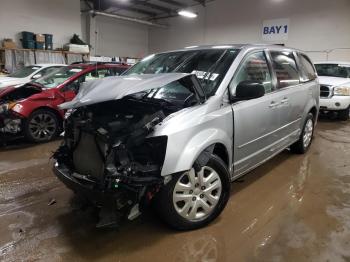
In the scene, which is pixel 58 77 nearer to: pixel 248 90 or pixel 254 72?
pixel 254 72

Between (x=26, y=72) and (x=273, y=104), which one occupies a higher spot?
(x=26, y=72)

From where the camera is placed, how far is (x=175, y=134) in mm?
2109

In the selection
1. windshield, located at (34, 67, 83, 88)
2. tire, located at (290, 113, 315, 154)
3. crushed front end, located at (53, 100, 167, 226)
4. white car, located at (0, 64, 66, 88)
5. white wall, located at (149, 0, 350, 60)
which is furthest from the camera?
white wall, located at (149, 0, 350, 60)

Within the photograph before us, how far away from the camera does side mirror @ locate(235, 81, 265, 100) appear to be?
2545 millimetres

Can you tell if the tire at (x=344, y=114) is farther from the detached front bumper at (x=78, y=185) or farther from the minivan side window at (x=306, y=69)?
the detached front bumper at (x=78, y=185)

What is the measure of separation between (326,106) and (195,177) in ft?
20.2

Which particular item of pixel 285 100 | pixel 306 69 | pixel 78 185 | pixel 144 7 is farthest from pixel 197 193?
pixel 144 7

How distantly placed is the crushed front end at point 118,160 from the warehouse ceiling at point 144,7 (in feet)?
41.3

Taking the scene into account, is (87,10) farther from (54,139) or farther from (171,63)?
(171,63)

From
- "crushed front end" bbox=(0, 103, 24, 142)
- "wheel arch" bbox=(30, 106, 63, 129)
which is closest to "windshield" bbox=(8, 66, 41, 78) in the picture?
"wheel arch" bbox=(30, 106, 63, 129)

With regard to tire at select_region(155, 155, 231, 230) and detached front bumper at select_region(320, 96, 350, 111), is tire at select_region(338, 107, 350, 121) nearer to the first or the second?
detached front bumper at select_region(320, 96, 350, 111)

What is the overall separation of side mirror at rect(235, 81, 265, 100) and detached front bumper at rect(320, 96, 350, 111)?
5.52 m

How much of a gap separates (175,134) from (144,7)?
14615 millimetres

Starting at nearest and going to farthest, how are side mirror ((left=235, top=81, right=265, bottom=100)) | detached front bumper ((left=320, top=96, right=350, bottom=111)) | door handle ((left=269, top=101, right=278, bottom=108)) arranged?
side mirror ((left=235, top=81, right=265, bottom=100))
door handle ((left=269, top=101, right=278, bottom=108))
detached front bumper ((left=320, top=96, right=350, bottom=111))
